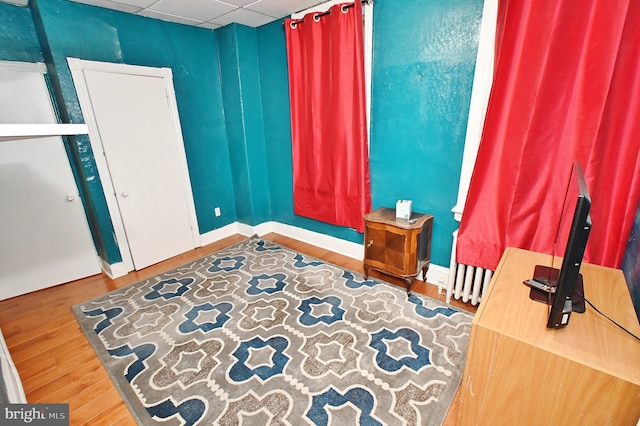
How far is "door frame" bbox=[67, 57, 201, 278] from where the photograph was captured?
2.45 m

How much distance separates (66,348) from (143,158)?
1761 mm

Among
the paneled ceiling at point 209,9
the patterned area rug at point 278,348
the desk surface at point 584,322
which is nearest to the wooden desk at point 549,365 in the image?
the desk surface at point 584,322

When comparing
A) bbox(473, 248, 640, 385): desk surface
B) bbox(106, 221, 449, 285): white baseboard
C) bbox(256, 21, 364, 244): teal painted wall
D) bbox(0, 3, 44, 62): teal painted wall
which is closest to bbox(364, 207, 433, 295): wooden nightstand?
bbox(106, 221, 449, 285): white baseboard

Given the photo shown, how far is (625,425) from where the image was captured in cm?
86

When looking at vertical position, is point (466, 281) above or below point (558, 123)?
below

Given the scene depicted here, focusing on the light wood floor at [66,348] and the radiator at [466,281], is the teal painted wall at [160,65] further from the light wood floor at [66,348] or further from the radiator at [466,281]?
the radiator at [466,281]

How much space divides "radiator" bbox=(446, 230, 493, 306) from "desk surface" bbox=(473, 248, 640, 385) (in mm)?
716

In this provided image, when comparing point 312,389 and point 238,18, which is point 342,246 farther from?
point 238,18

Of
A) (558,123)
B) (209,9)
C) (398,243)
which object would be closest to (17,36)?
(209,9)

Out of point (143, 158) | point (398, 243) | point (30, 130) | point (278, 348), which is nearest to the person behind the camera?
point (30, 130)

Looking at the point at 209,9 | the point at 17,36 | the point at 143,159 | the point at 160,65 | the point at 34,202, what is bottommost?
the point at 34,202

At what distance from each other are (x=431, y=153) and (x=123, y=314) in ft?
9.14

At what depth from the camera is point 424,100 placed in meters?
2.21

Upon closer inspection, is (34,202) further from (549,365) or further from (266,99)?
(549,365)
